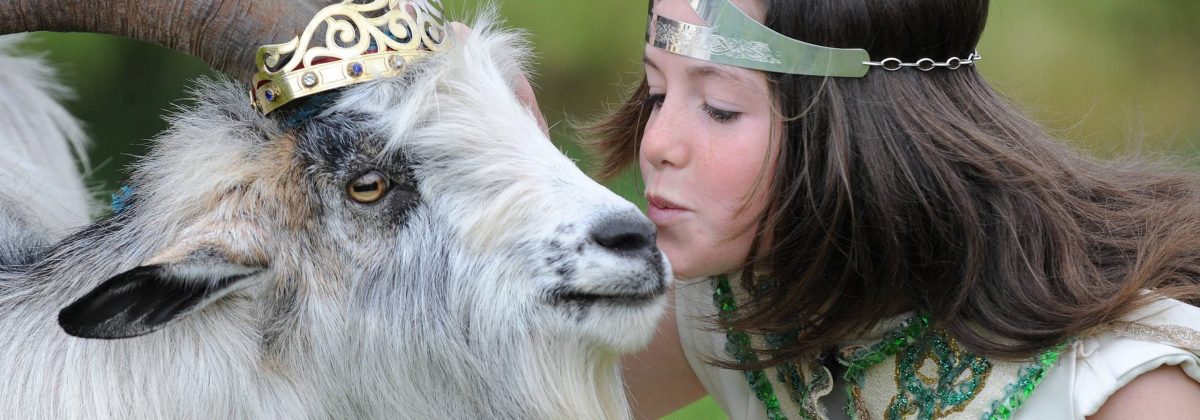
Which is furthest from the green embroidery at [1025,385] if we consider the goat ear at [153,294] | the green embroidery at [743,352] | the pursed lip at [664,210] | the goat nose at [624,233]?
the goat ear at [153,294]

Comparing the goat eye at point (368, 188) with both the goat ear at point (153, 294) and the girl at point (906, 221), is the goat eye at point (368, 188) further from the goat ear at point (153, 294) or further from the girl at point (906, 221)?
the girl at point (906, 221)

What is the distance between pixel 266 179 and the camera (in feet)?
7.23

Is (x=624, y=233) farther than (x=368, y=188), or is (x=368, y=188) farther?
(x=368, y=188)

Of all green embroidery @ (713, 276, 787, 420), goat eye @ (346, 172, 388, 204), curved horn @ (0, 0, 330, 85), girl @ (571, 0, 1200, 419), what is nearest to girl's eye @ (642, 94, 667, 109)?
girl @ (571, 0, 1200, 419)

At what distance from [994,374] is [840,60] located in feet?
2.30

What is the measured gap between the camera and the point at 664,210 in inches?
96.3

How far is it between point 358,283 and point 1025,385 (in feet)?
4.22

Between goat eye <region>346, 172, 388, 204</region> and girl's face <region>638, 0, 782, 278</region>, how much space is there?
20.7 inches

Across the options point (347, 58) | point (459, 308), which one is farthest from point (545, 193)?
point (347, 58)

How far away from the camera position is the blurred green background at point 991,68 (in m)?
6.22

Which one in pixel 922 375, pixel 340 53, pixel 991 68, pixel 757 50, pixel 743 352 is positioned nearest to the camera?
pixel 340 53

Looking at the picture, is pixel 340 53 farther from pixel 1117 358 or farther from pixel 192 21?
pixel 1117 358

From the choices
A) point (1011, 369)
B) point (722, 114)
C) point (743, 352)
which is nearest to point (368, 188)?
point (722, 114)

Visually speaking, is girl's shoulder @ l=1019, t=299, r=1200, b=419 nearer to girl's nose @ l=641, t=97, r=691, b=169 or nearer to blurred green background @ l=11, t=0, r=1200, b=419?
girl's nose @ l=641, t=97, r=691, b=169
